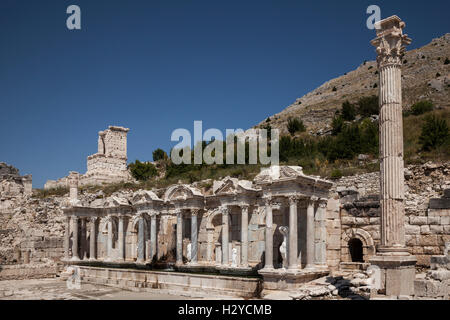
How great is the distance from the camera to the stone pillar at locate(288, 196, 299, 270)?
56.9ft

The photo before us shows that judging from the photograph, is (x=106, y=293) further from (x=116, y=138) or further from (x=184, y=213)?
(x=116, y=138)

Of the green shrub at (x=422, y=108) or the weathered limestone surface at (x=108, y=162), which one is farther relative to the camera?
the weathered limestone surface at (x=108, y=162)

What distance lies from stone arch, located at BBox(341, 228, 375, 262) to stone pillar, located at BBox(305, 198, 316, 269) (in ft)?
5.13

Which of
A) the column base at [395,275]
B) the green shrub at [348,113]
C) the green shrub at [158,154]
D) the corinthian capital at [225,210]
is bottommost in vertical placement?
the column base at [395,275]

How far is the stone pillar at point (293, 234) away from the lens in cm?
1733

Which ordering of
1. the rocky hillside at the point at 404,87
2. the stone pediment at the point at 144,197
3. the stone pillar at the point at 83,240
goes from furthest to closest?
the rocky hillside at the point at 404,87 < the stone pillar at the point at 83,240 < the stone pediment at the point at 144,197

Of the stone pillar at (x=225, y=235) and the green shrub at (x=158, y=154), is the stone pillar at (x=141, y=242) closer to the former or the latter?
the stone pillar at (x=225, y=235)

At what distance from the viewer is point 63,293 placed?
69.2ft

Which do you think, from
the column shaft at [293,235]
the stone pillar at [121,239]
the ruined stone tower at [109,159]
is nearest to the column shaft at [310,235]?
the column shaft at [293,235]

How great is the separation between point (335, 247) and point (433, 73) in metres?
54.9

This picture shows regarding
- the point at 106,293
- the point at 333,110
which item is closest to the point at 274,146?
the point at 333,110

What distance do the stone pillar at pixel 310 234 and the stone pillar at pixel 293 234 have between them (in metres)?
0.48

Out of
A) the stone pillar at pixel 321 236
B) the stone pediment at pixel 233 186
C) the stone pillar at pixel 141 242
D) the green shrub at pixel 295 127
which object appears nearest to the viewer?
the stone pillar at pixel 321 236

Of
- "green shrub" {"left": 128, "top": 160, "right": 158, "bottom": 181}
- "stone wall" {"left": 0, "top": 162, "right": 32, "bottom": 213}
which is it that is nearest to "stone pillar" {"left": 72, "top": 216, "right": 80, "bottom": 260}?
"stone wall" {"left": 0, "top": 162, "right": 32, "bottom": 213}
